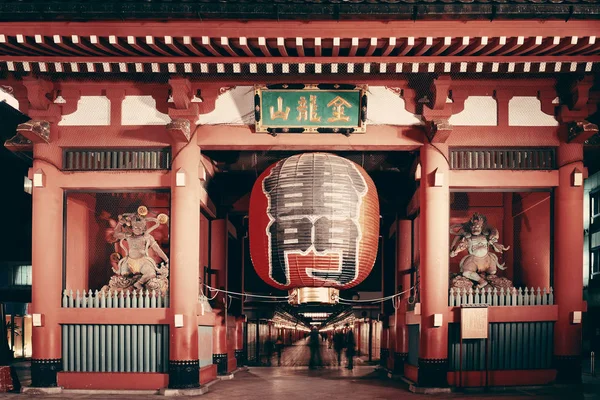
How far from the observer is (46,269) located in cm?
1196

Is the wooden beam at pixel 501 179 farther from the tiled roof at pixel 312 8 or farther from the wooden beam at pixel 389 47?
the tiled roof at pixel 312 8

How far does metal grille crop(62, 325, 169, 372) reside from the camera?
11906mm

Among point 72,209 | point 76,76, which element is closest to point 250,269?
point 72,209

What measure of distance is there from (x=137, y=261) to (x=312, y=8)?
5.61 metres

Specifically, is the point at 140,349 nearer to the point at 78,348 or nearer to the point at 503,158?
the point at 78,348

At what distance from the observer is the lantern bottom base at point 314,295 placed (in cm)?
1104

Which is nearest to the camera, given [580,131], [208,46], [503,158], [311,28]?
[311,28]

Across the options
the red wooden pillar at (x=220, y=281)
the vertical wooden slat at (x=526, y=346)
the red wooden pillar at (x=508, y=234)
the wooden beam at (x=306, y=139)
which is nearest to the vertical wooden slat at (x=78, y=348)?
the red wooden pillar at (x=220, y=281)

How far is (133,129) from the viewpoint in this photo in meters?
12.3

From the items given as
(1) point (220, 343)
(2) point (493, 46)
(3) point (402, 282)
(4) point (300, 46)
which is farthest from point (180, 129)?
(3) point (402, 282)

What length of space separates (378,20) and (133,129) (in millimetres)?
4719

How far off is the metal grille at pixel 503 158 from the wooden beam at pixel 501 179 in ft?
0.37

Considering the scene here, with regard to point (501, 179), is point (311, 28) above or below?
above

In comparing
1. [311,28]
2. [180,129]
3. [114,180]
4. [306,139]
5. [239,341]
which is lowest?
[239,341]
